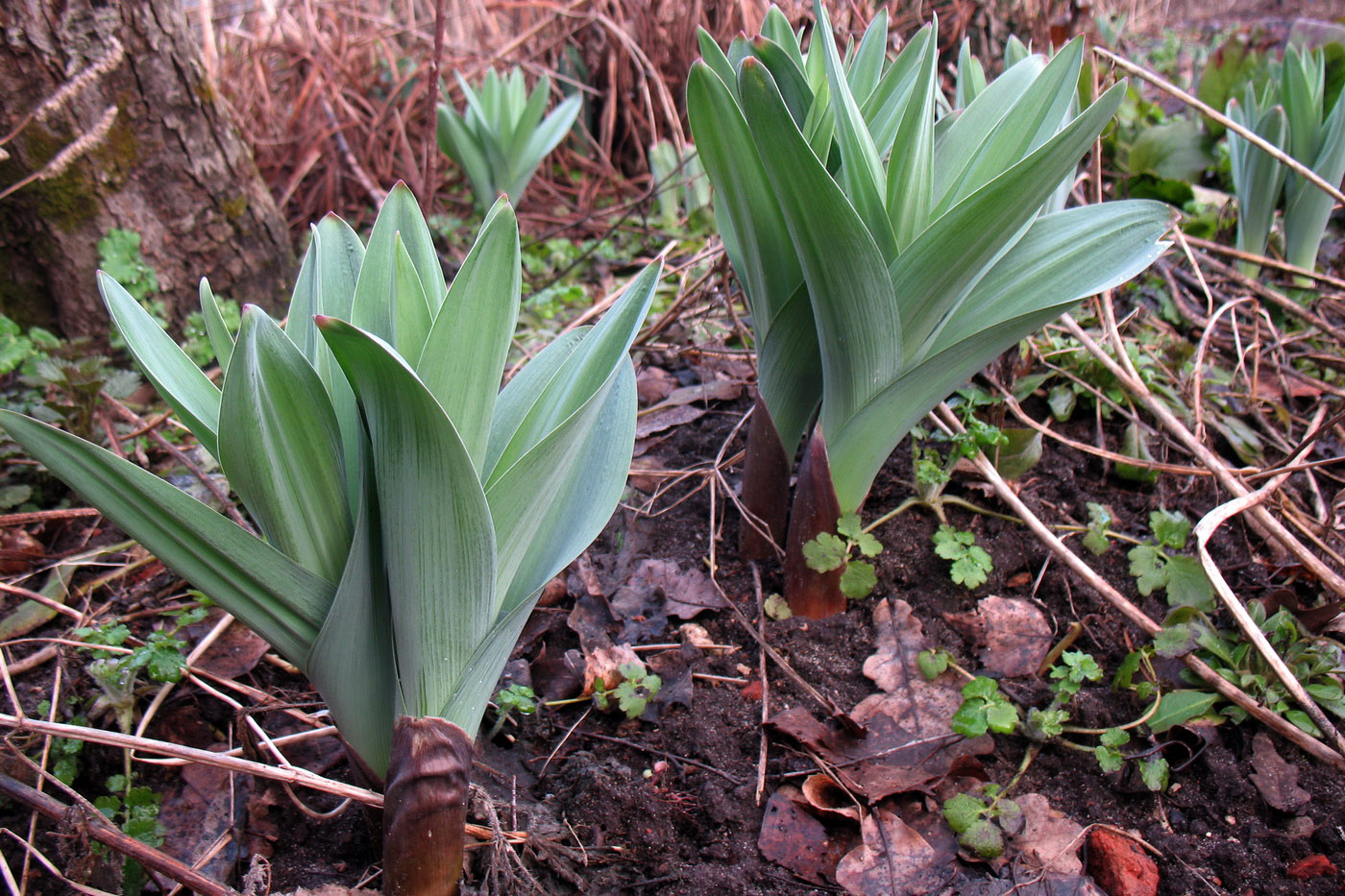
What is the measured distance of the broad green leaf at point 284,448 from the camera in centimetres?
73

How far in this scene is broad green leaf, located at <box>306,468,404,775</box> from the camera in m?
0.80

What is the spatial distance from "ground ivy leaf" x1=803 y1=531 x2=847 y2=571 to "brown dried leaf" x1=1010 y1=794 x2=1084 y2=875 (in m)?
0.41

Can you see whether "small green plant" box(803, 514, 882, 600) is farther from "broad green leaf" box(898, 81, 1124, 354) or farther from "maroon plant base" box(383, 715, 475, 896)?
"maroon plant base" box(383, 715, 475, 896)

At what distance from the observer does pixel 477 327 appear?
31.3 inches

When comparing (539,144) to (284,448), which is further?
(539,144)

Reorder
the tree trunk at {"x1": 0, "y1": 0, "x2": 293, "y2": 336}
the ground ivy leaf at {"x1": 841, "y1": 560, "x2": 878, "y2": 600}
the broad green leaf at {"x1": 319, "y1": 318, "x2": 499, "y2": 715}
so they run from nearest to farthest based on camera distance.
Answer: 1. the broad green leaf at {"x1": 319, "y1": 318, "x2": 499, "y2": 715}
2. the ground ivy leaf at {"x1": 841, "y1": 560, "x2": 878, "y2": 600}
3. the tree trunk at {"x1": 0, "y1": 0, "x2": 293, "y2": 336}

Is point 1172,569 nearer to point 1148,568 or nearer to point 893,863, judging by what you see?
point 1148,568

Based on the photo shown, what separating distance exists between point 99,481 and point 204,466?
43.5 inches

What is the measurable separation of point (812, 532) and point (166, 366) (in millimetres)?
894

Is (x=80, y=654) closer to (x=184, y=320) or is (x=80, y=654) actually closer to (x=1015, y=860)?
(x=184, y=320)

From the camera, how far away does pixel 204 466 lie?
1.72 meters

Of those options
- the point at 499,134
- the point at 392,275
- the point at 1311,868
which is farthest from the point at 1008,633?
the point at 499,134

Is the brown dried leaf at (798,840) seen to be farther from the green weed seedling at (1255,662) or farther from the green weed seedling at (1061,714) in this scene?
the green weed seedling at (1255,662)

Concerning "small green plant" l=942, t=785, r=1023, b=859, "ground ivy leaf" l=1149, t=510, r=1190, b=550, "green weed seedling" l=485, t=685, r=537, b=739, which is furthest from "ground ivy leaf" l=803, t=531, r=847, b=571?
"ground ivy leaf" l=1149, t=510, r=1190, b=550
